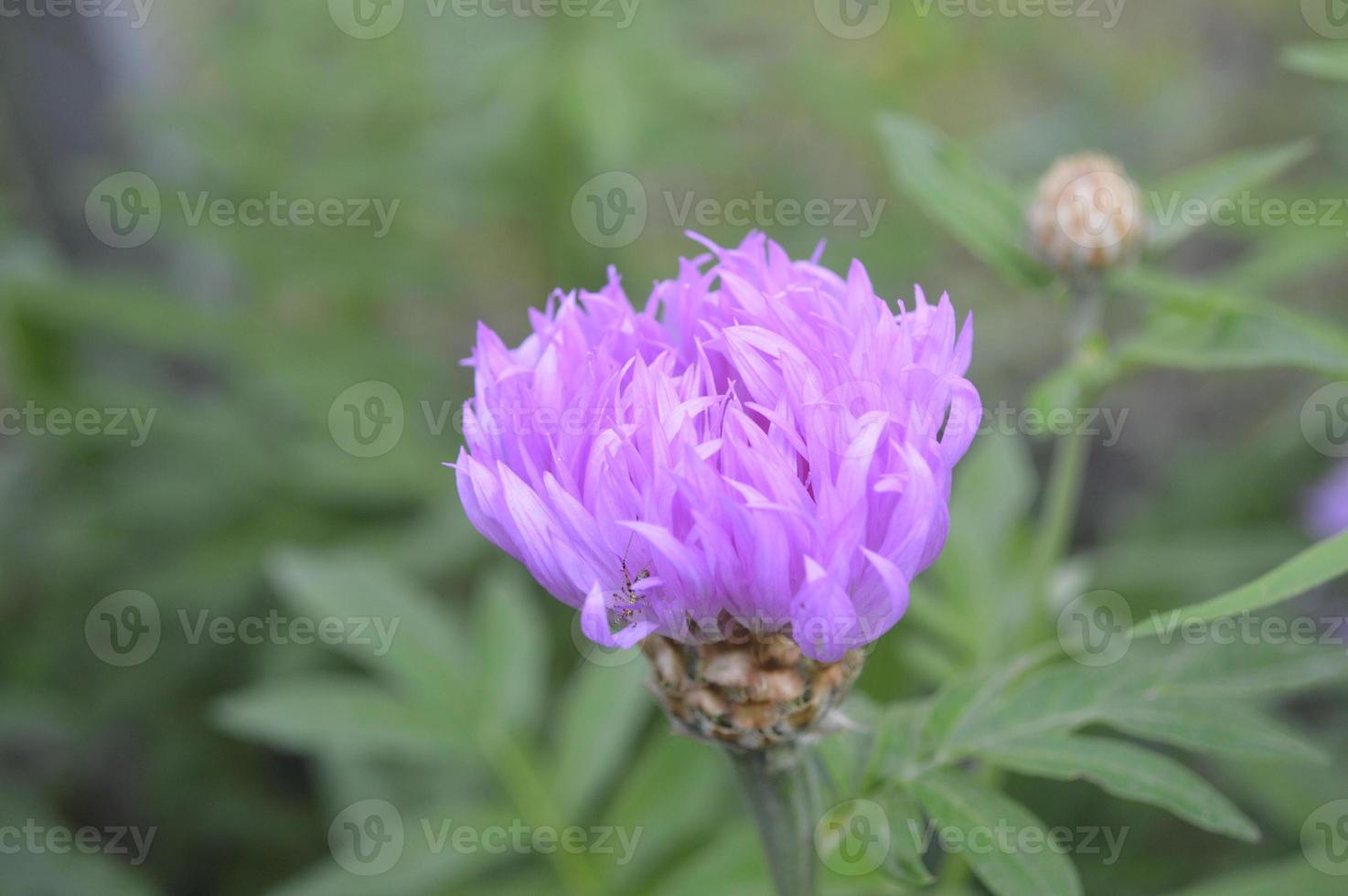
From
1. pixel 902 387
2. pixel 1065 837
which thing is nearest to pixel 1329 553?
pixel 902 387

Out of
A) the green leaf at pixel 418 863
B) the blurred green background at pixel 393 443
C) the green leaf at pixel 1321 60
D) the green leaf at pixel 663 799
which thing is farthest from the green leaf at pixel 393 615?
the green leaf at pixel 1321 60

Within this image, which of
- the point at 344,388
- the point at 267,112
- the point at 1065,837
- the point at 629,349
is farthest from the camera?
the point at 267,112

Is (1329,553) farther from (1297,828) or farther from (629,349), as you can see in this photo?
(1297,828)

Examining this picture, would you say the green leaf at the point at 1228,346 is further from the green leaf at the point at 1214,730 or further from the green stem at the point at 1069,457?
the green leaf at the point at 1214,730

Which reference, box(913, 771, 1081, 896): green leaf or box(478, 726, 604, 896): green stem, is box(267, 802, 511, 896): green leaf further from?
box(913, 771, 1081, 896): green leaf

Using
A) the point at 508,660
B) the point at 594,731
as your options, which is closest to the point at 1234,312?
the point at 594,731

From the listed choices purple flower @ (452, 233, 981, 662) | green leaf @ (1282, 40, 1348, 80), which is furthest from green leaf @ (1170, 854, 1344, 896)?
green leaf @ (1282, 40, 1348, 80)
